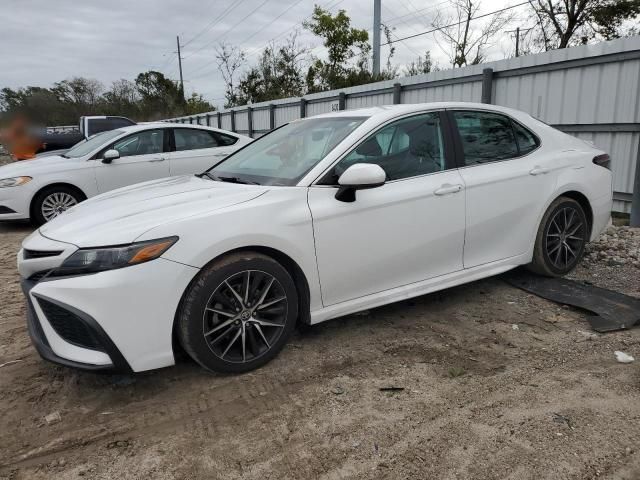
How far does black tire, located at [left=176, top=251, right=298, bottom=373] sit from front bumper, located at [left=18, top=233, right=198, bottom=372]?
0.33 ft

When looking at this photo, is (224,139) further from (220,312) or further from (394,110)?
(220,312)

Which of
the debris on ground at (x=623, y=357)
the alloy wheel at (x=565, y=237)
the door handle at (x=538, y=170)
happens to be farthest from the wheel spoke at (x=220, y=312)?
the alloy wheel at (x=565, y=237)

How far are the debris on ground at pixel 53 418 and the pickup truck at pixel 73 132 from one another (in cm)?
1354

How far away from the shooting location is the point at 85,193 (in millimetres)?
7574

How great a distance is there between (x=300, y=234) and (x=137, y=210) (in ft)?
3.20

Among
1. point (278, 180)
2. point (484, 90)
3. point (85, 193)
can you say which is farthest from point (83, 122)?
point (278, 180)

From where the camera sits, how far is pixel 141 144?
7.96m

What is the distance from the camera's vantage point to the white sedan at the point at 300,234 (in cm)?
262

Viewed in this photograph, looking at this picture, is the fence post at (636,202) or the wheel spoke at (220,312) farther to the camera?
the fence post at (636,202)

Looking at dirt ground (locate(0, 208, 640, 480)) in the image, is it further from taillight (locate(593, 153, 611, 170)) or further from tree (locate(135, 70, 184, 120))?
tree (locate(135, 70, 184, 120))

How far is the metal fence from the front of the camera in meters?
6.50

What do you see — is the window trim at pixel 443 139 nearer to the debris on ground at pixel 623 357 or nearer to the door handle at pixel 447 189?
the door handle at pixel 447 189

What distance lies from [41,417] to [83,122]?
1447 centimetres

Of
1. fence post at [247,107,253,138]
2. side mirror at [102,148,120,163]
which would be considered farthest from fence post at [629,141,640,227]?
fence post at [247,107,253,138]
